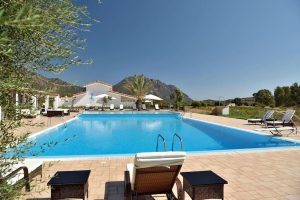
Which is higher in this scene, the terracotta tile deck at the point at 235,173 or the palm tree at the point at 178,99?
the palm tree at the point at 178,99

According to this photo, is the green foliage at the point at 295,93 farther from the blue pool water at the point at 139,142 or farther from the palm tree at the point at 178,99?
Answer: the blue pool water at the point at 139,142

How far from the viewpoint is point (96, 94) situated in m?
39.7

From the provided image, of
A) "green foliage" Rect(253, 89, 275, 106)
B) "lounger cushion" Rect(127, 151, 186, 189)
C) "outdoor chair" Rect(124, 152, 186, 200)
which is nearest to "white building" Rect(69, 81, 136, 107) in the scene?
"outdoor chair" Rect(124, 152, 186, 200)

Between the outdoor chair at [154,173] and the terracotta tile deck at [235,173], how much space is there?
0.79 m

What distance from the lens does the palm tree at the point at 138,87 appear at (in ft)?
115

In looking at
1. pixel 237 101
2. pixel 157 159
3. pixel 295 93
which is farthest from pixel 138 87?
pixel 295 93

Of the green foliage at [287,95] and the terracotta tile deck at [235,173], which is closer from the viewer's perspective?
the terracotta tile deck at [235,173]

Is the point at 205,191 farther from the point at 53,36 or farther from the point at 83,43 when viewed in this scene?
the point at 53,36

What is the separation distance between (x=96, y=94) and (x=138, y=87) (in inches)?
317

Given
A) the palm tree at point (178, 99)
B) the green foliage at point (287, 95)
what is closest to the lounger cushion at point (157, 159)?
the palm tree at point (178, 99)

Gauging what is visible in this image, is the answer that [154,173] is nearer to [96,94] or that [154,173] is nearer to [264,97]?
[96,94]

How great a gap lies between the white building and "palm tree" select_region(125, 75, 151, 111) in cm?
345

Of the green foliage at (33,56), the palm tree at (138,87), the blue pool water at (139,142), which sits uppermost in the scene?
the palm tree at (138,87)

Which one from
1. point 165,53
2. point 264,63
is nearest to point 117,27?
point 165,53
